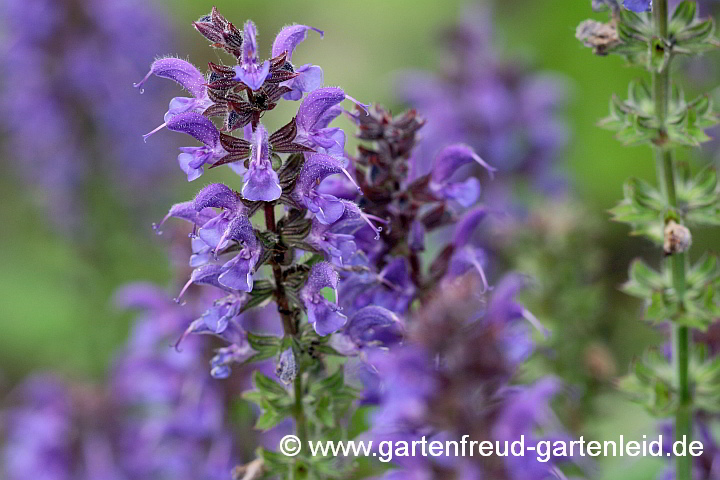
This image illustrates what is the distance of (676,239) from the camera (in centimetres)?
259

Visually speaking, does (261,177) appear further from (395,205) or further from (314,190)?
(395,205)

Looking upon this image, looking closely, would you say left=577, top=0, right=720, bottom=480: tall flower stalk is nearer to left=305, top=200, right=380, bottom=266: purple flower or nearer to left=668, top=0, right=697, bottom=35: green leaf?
left=668, top=0, right=697, bottom=35: green leaf

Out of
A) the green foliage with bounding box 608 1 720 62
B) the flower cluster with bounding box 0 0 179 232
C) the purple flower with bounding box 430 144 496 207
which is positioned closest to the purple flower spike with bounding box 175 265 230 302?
the purple flower with bounding box 430 144 496 207

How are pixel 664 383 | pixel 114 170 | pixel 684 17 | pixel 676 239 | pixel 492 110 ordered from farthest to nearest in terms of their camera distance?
pixel 114 170 < pixel 492 110 < pixel 664 383 < pixel 684 17 < pixel 676 239

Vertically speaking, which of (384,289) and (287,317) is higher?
(384,289)

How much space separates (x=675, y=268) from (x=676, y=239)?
0.24 m

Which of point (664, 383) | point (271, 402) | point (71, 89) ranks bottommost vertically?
point (271, 402)

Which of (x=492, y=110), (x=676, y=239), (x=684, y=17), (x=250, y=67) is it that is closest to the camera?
(x=250, y=67)

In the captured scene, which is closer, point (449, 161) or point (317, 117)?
point (317, 117)

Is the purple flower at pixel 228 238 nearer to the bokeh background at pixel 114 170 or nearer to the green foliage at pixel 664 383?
the green foliage at pixel 664 383

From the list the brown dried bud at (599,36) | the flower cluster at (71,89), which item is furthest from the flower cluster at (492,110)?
the brown dried bud at (599,36)

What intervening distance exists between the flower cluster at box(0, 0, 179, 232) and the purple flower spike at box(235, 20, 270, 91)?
425 cm

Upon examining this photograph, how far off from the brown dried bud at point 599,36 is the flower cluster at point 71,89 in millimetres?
4293

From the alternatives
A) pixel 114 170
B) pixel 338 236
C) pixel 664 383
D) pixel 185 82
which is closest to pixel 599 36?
pixel 338 236
